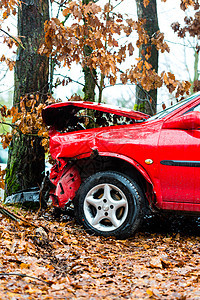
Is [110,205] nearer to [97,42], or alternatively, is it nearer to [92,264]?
[92,264]

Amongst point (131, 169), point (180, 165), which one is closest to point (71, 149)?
point (131, 169)

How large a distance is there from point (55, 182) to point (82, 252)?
1.52 metres

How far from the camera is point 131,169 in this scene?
467 centimetres

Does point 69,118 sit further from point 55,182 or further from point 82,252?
point 82,252

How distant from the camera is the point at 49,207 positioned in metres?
5.90

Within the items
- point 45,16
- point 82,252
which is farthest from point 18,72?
point 82,252

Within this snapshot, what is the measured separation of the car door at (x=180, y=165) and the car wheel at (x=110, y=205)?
394 millimetres

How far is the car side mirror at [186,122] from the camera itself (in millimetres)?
4105

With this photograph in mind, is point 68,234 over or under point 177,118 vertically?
under

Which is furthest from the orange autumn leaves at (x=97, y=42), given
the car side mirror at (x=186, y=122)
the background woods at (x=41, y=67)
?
the car side mirror at (x=186, y=122)

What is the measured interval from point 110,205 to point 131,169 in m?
0.62

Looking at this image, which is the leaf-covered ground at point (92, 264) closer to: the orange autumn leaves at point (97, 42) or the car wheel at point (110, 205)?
the car wheel at point (110, 205)

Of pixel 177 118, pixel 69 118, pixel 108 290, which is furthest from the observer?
pixel 69 118

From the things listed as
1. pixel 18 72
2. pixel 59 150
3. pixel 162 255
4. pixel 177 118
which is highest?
pixel 18 72
